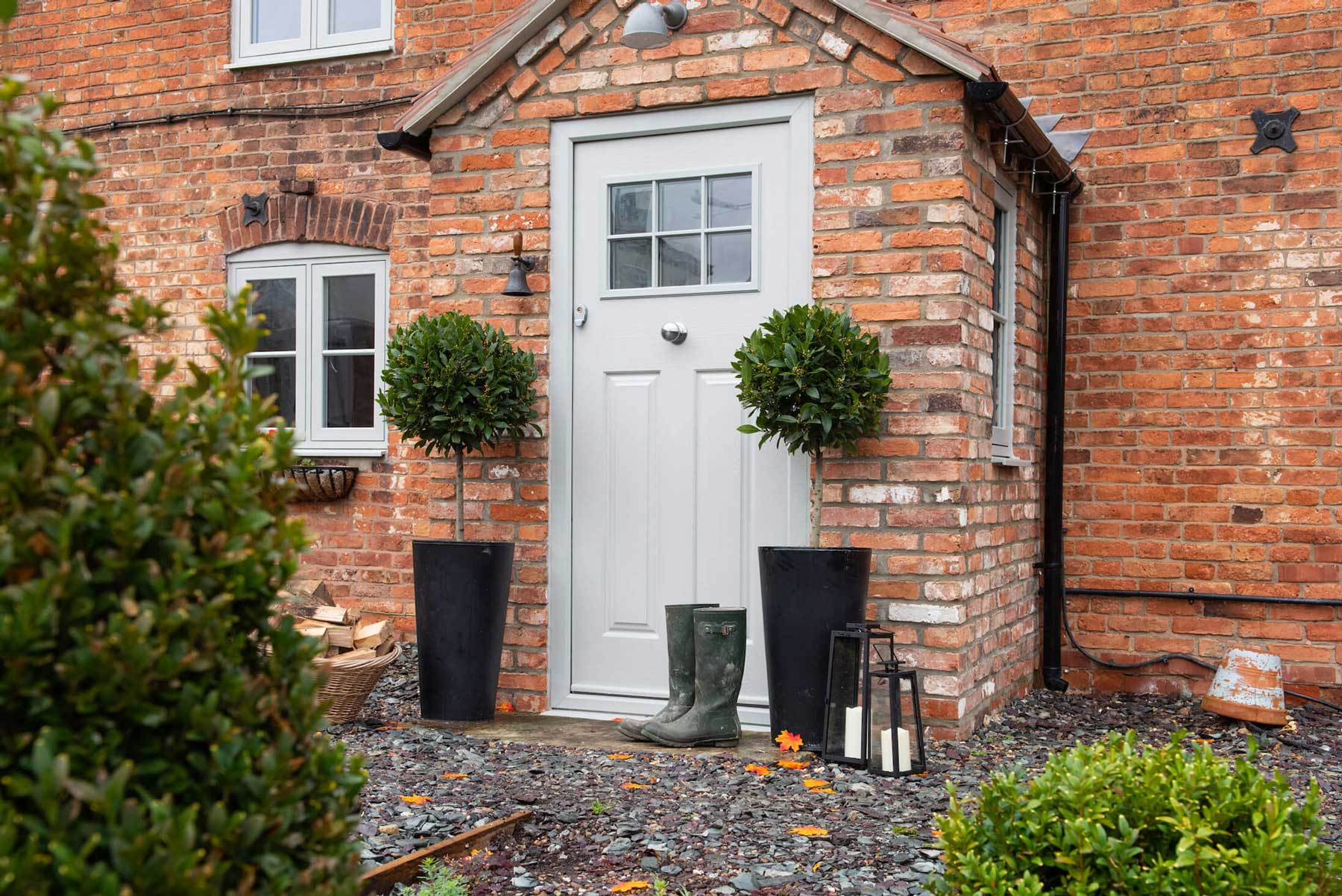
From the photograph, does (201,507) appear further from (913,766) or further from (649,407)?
(649,407)

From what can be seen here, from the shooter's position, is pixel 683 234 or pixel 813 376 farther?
pixel 683 234

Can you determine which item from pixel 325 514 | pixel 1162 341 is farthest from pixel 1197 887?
pixel 325 514

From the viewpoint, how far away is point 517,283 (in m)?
5.45

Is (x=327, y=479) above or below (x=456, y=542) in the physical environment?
above

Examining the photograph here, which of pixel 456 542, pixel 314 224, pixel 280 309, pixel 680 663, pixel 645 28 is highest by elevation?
pixel 645 28

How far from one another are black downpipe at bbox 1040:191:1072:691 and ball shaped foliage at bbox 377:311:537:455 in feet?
8.76

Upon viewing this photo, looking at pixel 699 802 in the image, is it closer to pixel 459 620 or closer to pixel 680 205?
Result: pixel 459 620

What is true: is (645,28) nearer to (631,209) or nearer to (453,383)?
(631,209)

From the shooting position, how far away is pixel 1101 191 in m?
6.19

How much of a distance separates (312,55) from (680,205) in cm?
329

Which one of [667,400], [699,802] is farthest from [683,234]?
[699,802]

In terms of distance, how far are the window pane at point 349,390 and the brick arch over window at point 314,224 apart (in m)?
0.70

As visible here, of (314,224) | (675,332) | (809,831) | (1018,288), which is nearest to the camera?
(809,831)

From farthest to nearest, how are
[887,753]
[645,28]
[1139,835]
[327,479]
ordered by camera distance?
[327,479] → [645,28] → [887,753] → [1139,835]
